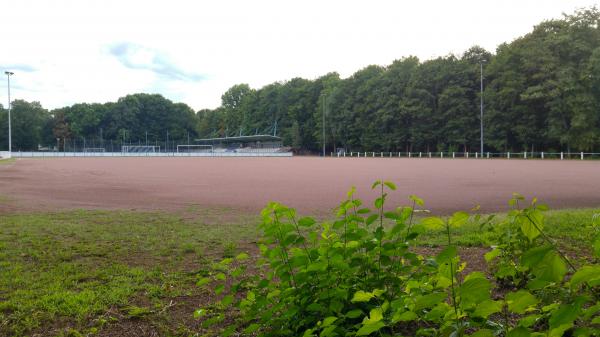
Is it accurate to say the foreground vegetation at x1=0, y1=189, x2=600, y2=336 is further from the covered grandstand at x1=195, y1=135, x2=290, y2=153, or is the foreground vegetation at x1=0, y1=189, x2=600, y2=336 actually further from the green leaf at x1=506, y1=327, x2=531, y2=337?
the covered grandstand at x1=195, y1=135, x2=290, y2=153

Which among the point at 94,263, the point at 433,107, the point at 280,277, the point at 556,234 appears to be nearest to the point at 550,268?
the point at 280,277

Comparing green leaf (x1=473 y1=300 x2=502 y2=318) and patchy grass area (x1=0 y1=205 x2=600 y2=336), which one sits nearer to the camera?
green leaf (x1=473 y1=300 x2=502 y2=318)

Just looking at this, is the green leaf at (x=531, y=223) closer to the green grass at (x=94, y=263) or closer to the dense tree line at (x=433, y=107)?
the green grass at (x=94, y=263)

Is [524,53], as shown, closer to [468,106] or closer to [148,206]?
[468,106]

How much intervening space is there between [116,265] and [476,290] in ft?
14.9

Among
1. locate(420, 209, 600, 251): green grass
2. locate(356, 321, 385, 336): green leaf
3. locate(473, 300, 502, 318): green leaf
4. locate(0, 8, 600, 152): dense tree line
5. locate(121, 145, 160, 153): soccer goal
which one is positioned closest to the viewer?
locate(473, 300, 502, 318): green leaf

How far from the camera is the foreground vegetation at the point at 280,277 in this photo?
1669 mm

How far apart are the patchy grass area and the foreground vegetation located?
0.05 ft

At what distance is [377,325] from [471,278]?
346 mm

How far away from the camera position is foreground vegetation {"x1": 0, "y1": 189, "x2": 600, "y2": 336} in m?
1.67

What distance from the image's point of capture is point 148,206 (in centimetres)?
1064

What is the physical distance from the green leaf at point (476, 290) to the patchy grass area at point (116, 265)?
216 cm

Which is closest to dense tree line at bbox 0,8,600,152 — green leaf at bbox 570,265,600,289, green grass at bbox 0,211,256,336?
green grass at bbox 0,211,256,336

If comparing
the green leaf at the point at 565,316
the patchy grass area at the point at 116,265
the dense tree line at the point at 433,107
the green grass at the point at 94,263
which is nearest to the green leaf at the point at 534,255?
the green leaf at the point at 565,316
